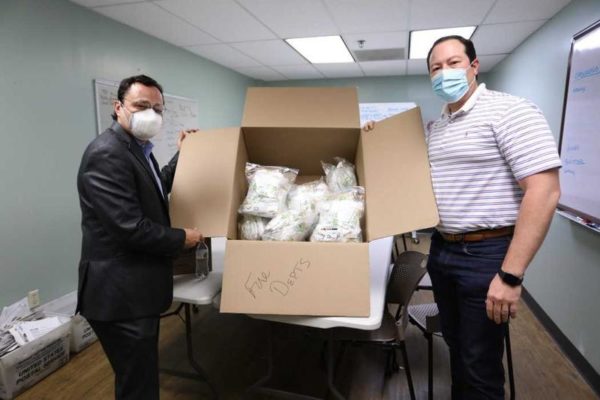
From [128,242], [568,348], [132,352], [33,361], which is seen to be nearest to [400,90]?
[568,348]

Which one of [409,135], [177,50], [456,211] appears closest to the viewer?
[456,211]

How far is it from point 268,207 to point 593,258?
6.34 feet

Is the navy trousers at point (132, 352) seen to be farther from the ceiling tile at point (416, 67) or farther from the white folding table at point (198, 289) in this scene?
the ceiling tile at point (416, 67)

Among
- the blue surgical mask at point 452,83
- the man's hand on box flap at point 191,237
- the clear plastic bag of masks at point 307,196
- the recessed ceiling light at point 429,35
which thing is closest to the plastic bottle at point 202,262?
the man's hand on box flap at point 191,237

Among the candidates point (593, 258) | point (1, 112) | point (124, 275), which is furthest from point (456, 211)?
point (1, 112)

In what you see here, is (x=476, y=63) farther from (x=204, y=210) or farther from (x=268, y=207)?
(x=204, y=210)

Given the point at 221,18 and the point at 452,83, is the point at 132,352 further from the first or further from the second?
the point at 221,18

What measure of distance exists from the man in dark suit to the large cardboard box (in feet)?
3.25

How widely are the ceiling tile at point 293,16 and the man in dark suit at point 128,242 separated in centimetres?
149

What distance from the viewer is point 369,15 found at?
2.72 m

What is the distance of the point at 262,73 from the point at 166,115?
2001 mm

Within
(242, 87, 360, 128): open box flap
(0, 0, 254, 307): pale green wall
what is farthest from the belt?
(0, 0, 254, 307): pale green wall

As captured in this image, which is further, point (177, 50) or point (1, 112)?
point (177, 50)

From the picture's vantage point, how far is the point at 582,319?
6.86 feet
